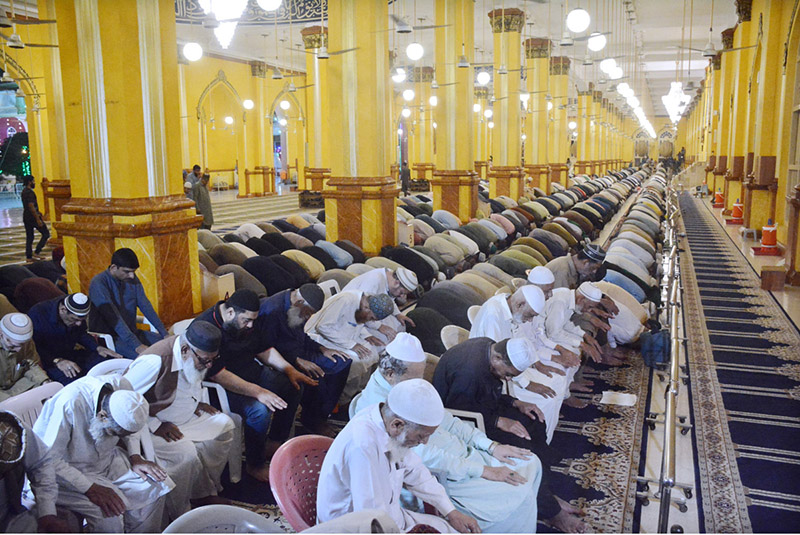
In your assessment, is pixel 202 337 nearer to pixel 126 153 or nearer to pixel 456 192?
pixel 126 153

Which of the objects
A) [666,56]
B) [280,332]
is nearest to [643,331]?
[280,332]

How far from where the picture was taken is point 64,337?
3504 millimetres

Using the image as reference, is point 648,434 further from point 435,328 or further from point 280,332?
point 280,332

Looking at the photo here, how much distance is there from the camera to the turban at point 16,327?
298 centimetres

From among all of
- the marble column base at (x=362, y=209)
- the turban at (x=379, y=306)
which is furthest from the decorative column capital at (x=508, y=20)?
the turban at (x=379, y=306)

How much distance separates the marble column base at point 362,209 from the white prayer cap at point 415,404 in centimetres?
545

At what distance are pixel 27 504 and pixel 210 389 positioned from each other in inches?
45.4

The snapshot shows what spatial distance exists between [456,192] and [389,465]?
9017mm

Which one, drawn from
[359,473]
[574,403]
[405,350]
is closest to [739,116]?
[574,403]

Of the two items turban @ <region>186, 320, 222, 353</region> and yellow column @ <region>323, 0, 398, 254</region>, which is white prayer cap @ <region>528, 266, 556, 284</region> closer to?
turban @ <region>186, 320, 222, 353</region>

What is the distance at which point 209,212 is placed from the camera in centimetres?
1012

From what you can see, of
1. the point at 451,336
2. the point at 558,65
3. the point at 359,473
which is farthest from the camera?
the point at 558,65

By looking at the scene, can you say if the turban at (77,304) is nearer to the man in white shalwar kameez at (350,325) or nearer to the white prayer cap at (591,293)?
the man in white shalwar kameez at (350,325)

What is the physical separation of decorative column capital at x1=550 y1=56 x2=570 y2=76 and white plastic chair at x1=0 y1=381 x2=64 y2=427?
65.5ft
